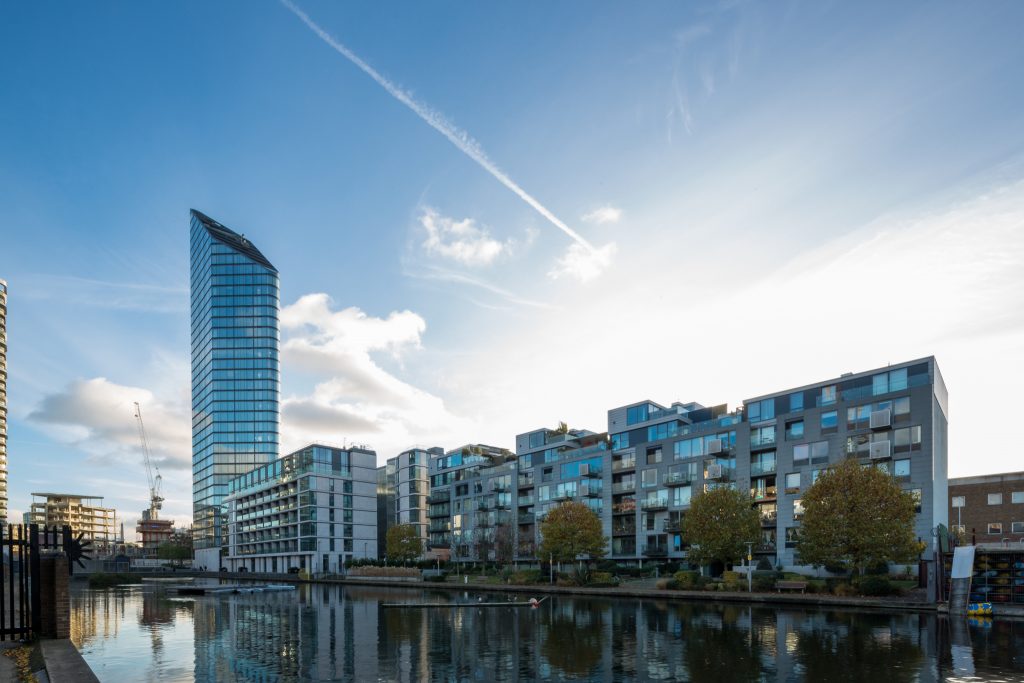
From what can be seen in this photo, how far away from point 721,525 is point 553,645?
3893 cm

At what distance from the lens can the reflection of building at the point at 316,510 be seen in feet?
465

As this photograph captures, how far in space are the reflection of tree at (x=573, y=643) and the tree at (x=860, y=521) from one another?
2033cm

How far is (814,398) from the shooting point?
76750 mm

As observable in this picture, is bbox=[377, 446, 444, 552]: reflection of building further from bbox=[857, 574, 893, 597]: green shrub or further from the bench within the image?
bbox=[857, 574, 893, 597]: green shrub

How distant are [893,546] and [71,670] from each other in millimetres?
54191

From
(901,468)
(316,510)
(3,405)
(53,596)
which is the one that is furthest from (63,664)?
(3,405)

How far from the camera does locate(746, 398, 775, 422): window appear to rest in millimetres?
80831

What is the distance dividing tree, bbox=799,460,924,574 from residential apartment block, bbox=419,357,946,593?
575 centimetres

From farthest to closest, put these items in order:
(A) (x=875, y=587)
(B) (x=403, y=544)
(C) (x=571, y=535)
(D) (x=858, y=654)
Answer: (B) (x=403, y=544) < (C) (x=571, y=535) < (A) (x=875, y=587) < (D) (x=858, y=654)

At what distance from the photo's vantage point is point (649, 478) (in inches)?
3652

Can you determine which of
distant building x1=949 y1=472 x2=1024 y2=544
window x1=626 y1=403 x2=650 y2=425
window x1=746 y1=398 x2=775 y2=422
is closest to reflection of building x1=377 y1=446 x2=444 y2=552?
window x1=626 y1=403 x2=650 y2=425

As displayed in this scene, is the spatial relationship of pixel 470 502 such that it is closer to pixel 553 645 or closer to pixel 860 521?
pixel 860 521

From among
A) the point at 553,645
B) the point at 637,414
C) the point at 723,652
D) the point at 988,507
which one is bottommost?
the point at 988,507

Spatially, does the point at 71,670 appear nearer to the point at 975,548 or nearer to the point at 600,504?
the point at 975,548
